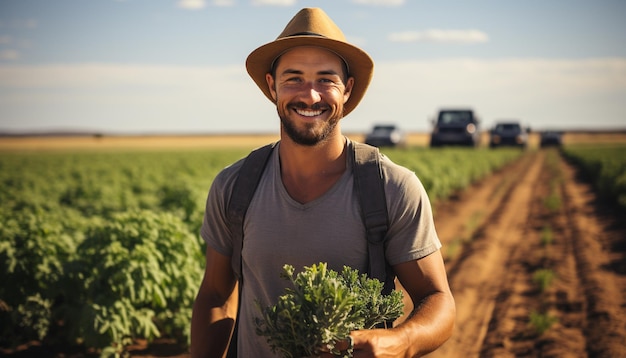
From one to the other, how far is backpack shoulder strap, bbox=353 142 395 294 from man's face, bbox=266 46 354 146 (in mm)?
228

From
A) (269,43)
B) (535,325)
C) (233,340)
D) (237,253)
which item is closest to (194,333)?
(233,340)

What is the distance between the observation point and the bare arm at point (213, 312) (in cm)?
228

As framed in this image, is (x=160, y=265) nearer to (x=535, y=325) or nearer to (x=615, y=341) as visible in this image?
(x=535, y=325)

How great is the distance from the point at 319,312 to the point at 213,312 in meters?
0.81

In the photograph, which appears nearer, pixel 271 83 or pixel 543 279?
pixel 271 83

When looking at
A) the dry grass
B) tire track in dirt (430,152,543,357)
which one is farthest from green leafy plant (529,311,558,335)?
the dry grass

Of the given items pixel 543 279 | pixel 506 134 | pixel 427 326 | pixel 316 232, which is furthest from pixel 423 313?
pixel 506 134

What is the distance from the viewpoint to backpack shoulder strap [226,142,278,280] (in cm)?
214

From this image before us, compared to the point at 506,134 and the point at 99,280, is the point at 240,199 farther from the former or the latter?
the point at 506,134

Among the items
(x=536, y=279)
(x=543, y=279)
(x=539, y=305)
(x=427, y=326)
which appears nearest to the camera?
(x=427, y=326)

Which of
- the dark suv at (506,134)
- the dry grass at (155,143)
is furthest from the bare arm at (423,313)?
the dry grass at (155,143)

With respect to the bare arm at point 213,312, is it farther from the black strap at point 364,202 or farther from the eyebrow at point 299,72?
the eyebrow at point 299,72

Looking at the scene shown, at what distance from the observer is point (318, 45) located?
216cm

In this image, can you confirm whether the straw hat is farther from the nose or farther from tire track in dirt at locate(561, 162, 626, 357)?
tire track in dirt at locate(561, 162, 626, 357)
